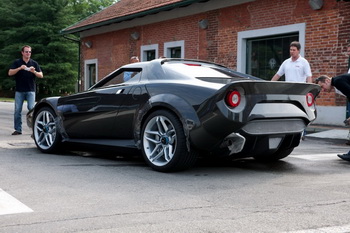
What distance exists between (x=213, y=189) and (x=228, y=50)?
38.6 ft

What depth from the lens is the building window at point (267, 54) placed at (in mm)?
13805

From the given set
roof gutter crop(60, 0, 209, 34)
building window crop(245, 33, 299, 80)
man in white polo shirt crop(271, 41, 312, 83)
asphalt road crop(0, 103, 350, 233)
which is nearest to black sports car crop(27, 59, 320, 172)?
asphalt road crop(0, 103, 350, 233)

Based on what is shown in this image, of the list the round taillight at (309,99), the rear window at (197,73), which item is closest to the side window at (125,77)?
the rear window at (197,73)

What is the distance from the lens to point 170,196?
416 centimetres

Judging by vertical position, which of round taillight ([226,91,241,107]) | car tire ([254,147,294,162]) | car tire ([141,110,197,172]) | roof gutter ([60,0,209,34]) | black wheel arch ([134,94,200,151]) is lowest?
car tire ([254,147,294,162])

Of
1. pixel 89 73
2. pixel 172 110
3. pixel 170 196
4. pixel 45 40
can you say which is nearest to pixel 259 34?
pixel 172 110

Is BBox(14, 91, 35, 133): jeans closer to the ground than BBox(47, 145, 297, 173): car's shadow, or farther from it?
farther from it

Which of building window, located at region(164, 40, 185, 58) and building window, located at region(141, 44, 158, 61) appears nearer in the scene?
building window, located at region(164, 40, 185, 58)

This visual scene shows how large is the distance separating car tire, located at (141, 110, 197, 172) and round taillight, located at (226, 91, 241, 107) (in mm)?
594

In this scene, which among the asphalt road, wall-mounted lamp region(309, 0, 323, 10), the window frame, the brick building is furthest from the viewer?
the window frame

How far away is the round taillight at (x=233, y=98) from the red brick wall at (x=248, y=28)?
7.88 meters

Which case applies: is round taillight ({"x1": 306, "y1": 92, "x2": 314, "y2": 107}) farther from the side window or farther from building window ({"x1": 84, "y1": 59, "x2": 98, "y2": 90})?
building window ({"x1": 84, "y1": 59, "x2": 98, "y2": 90})

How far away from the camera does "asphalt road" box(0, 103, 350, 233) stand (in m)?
3.31

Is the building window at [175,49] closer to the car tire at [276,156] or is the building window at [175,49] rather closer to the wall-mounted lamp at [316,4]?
the wall-mounted lamp at [316,4]
